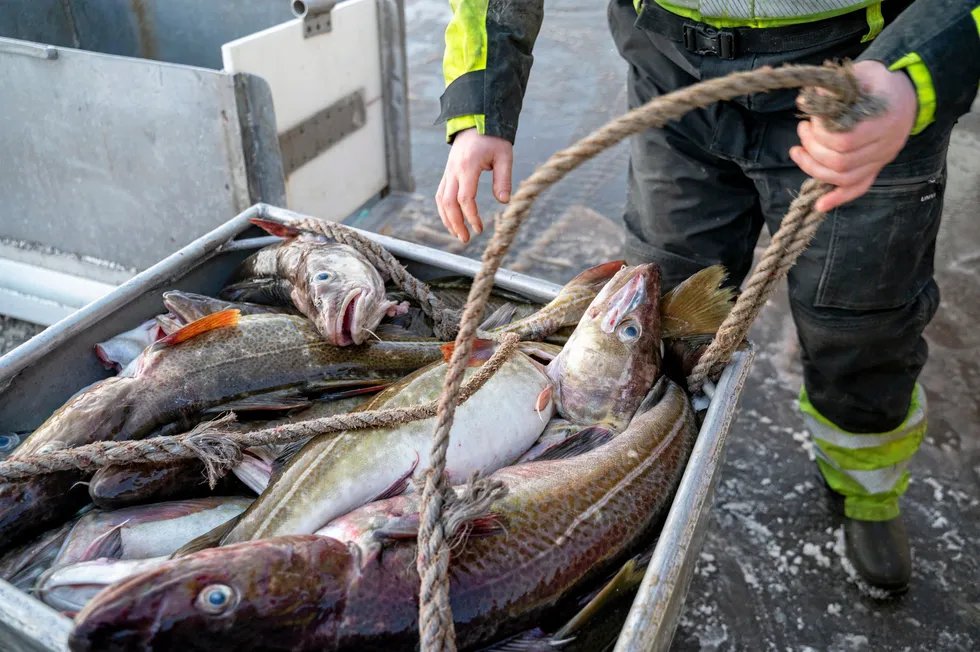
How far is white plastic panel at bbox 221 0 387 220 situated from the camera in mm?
3209

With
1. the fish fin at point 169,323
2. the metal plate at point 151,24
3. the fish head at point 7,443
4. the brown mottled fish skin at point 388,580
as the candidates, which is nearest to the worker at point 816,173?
the brown mottled fish skin at point 388,580

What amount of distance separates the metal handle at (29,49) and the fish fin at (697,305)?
2.60m

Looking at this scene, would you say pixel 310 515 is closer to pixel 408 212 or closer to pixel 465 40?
pixel 465 40

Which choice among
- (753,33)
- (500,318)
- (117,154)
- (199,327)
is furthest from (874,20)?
(117,154)

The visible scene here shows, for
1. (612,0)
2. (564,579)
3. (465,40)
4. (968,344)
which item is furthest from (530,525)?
(968,344)

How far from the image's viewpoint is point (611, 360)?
6.09 feet

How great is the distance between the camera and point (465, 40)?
1.92 meters

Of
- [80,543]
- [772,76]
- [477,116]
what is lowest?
[80,543]

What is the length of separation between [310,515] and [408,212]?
10.9 ft

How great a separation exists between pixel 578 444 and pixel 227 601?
0.86 m

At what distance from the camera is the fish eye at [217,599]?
1140mm

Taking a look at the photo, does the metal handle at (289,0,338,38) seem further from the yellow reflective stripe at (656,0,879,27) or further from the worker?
the yellow reflective stripe at (656,0,879,27)

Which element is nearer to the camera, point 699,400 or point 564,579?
point 564,579

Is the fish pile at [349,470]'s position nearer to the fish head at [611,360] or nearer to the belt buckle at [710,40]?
the fish head at [611,360]
